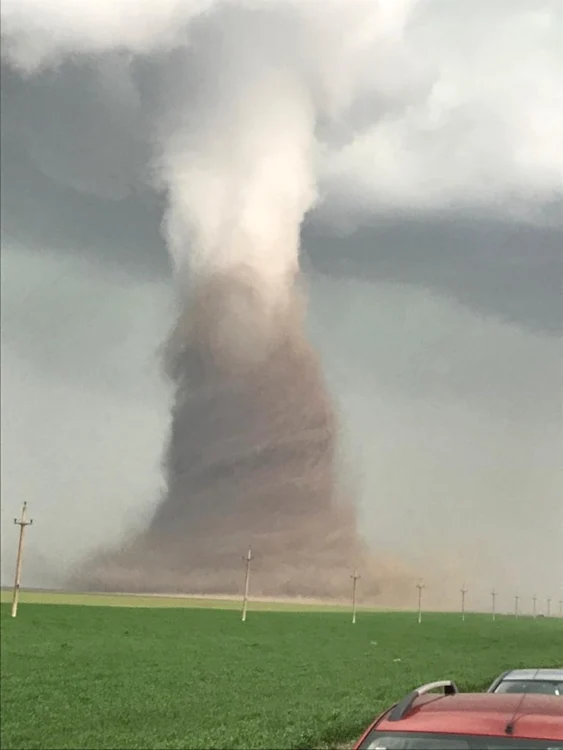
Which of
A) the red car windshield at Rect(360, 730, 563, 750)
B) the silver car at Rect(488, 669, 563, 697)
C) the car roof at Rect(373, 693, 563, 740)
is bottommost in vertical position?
the silver car at Rect(488, 669, 563, 697)

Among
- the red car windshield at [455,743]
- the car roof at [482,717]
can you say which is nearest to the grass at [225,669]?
the car roof at [482,717]

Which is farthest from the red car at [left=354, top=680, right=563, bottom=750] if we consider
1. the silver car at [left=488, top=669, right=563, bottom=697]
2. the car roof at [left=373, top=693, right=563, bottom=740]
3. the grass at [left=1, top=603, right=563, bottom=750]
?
the grass at [left=1, top=603, right=563, bottom=750]

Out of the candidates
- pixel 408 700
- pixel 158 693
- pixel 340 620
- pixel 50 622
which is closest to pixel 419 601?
pixel 158 693

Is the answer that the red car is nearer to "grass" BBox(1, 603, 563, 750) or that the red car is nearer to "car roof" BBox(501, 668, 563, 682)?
"car roof" BBox(501, 668, 563, 682)

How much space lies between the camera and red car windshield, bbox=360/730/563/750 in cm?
293

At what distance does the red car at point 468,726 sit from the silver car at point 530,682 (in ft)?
8.54

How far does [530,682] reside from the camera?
21.3 feet

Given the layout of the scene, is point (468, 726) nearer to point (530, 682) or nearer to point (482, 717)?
point (482, 717)

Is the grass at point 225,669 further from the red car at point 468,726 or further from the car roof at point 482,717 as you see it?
the red car at point 468,726

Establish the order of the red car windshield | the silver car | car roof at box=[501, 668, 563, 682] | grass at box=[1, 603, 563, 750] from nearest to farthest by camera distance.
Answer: the red car windshield → the silver car → car roof at box=[501, 668, 563, 682] → grass at box=[1, 603, 563, 750]

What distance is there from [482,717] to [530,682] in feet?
12.1

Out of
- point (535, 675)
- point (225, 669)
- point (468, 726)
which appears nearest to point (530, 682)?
point (535, 675)

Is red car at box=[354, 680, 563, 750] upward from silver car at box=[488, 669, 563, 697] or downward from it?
upward

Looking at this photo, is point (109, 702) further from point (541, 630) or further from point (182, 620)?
point (182, 620)
